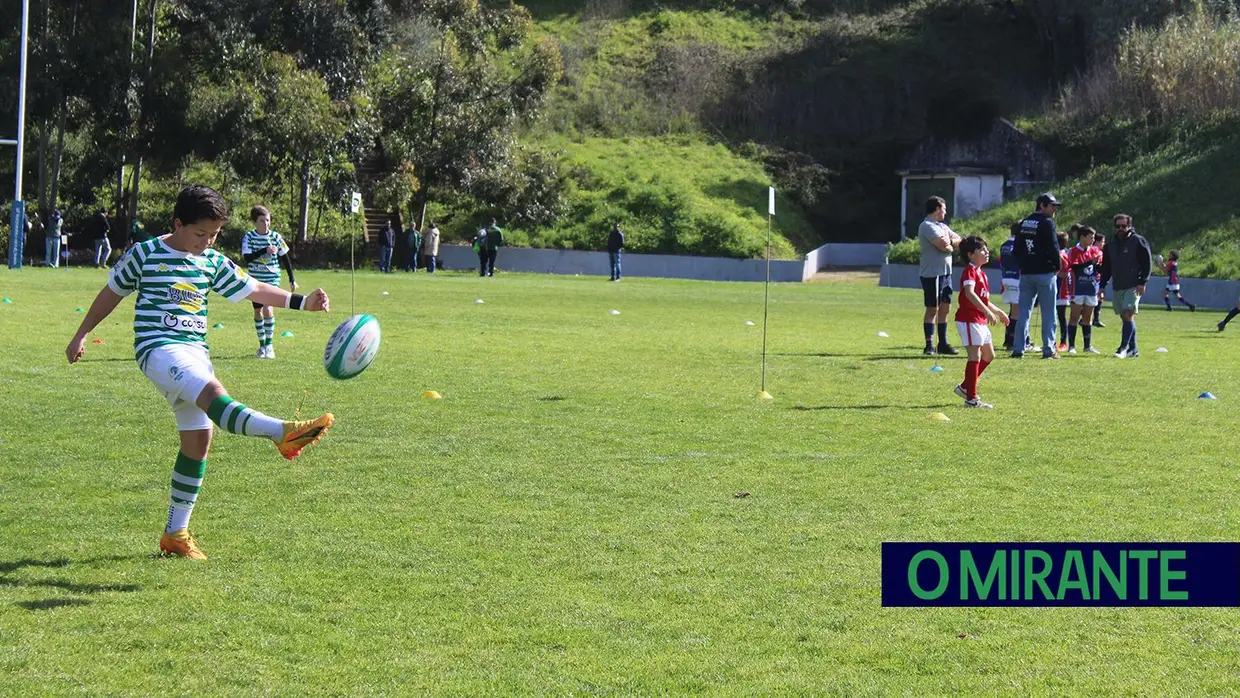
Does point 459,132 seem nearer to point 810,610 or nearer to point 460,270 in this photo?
point 460,270

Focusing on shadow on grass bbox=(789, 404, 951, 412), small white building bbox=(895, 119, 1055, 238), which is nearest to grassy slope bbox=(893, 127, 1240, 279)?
small white building bbox=(895, 119, 1055, 238)

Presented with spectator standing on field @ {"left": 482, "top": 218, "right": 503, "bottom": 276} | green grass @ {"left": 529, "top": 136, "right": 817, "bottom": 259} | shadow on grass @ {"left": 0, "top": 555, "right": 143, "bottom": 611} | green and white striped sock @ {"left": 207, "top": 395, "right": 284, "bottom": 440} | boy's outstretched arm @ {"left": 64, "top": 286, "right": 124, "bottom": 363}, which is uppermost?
green grass @ {"left": 529, "top": 136, "right": 817, "bottom": 259}

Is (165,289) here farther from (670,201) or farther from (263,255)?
(670,201)

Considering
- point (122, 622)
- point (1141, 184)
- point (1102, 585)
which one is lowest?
point (122, 622)

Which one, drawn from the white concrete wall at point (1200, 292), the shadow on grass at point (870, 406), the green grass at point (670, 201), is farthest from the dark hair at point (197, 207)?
the green grass at point (670, 201)

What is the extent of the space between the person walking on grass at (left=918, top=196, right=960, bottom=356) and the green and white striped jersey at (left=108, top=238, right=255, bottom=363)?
39.4 ft

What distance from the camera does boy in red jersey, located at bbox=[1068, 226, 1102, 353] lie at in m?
19.4

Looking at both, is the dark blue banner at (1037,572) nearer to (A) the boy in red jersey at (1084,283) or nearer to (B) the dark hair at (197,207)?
(B) the dark hair at (197,207)

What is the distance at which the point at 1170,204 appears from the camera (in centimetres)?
4688

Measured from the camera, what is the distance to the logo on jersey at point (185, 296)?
692 cm

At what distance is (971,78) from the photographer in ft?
202

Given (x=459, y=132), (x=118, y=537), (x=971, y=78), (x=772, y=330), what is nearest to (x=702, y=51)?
(x=971, y=78)

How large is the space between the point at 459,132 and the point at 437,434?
40071 millimetres

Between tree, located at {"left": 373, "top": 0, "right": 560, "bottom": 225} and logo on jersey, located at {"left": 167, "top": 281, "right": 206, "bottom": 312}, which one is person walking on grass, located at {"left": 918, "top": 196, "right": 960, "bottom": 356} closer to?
logo on jersey, located at {"left": 167, "top": 281, "right": 206, "bottom": 312}
